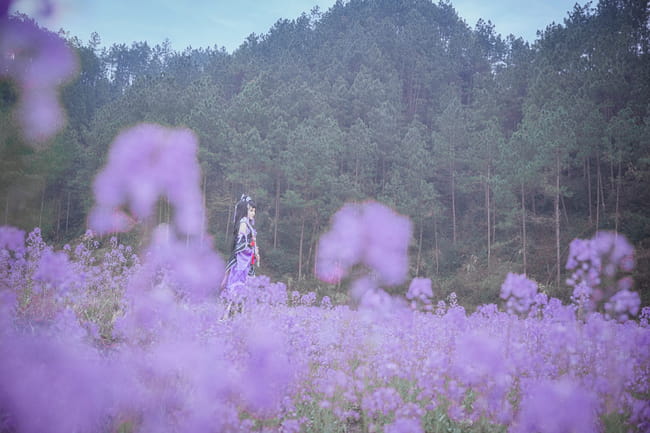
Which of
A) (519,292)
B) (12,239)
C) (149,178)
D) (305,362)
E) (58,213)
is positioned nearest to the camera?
(519,292)

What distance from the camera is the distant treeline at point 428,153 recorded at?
24984 mm

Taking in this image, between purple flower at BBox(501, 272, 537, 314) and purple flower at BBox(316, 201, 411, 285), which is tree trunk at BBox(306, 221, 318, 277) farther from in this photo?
purple flower at BBox(501, 272, 537, 314)

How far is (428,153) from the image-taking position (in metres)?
31.3

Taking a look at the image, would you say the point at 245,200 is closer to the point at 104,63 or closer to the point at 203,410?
the point at 203,410

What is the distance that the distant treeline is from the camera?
25.0 metres

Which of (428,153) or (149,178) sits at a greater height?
(428,153)

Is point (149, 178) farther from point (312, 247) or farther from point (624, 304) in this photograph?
point (624, 304)

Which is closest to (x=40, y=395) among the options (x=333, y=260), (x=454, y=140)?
(x=333, y=260)

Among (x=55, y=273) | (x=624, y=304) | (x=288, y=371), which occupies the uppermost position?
(x=624, y=304)

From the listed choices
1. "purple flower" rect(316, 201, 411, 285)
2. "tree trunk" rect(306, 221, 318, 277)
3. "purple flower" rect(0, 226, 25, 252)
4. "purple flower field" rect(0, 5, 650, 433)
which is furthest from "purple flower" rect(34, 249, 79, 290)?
"tree trunk" rect(306, 221, 318, 277)

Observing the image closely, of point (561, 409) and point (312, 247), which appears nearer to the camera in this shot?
point (561, 409)

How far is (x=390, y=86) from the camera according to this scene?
42750 millimetres

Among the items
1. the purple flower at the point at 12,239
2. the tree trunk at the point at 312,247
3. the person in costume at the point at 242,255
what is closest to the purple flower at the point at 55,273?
the purple flower at the point at 12,239

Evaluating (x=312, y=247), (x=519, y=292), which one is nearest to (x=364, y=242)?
(x=312, y=247)
